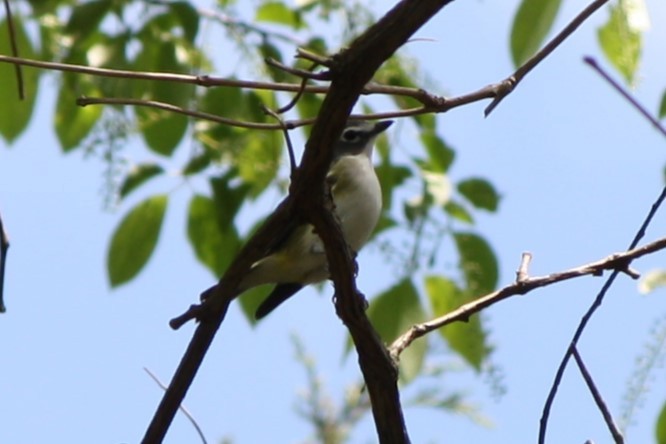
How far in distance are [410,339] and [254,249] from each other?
18.8 inches

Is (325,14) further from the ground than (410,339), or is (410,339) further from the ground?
(325,14)

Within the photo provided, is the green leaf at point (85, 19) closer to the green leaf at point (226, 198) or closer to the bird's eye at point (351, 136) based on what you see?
the green leaf at point (226, 198)

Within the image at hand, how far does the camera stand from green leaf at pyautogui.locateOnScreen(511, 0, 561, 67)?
8.13 ft

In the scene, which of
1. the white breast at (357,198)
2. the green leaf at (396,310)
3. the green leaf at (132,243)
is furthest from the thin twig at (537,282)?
the green leaf at (132,243)

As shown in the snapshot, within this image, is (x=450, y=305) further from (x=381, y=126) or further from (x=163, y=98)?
(x=381, y=126)

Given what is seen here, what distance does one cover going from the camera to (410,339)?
89.1 inches

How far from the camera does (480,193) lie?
13.3 feet

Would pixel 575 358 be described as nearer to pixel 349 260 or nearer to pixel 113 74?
→ pixel 349 260

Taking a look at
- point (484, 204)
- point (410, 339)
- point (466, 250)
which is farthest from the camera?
point (484, 204)

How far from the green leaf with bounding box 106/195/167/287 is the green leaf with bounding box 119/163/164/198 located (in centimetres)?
15

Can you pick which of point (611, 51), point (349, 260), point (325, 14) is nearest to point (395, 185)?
point (325, 14)

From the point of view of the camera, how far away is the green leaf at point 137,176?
425 centimetres

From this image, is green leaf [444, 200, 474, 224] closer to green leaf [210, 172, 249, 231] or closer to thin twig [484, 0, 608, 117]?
green leaf [210, 172, 249, 231]

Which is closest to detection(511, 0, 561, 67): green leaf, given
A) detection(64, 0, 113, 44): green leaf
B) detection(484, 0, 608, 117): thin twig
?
detection(484, 0, 608, 117): thin twig
